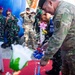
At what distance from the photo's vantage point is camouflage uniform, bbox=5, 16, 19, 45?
8.04 metres

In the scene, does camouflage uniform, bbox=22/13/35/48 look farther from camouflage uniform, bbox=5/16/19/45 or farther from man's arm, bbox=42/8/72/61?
man's arm, bbox=42/8/72/61

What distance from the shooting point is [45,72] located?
5219 millimetres

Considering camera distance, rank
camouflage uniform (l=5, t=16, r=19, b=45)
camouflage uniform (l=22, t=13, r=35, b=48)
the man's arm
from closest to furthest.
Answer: the man's arm, camouflage uniform (l=5, t=16, r=19, b=45), camouflage uniform (l=22, t=13, r=35, b=48)

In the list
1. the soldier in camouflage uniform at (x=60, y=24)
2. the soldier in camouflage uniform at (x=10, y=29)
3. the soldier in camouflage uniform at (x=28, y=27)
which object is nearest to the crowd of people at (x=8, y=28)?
the soldier in camouflage uniform at (x=10, y=29)

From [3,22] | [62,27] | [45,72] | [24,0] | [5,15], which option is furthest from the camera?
[24,0]

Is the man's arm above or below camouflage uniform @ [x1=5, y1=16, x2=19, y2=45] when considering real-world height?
above

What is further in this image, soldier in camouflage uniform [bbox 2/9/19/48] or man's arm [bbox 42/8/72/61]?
soldier in camouflage uniform [bbox 2/9/19/48]

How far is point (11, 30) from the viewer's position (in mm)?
8102

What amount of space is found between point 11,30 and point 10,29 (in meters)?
0.05

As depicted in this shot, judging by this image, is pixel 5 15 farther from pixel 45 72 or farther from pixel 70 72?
pixel 70 72

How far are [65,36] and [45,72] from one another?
2.33 metres

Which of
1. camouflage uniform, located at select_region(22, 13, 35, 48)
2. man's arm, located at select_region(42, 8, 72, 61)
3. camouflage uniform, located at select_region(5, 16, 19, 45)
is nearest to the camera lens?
man's arm, located at select_region(42, 8, 72, 61)

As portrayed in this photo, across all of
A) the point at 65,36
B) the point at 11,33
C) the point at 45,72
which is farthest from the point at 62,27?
the point at 11,33

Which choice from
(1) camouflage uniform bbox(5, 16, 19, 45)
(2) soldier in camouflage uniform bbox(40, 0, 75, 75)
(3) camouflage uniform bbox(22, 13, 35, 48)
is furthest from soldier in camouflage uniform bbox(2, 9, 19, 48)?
(2) soldier in camouflage uniform bbox(40, 0, 75, 75)
